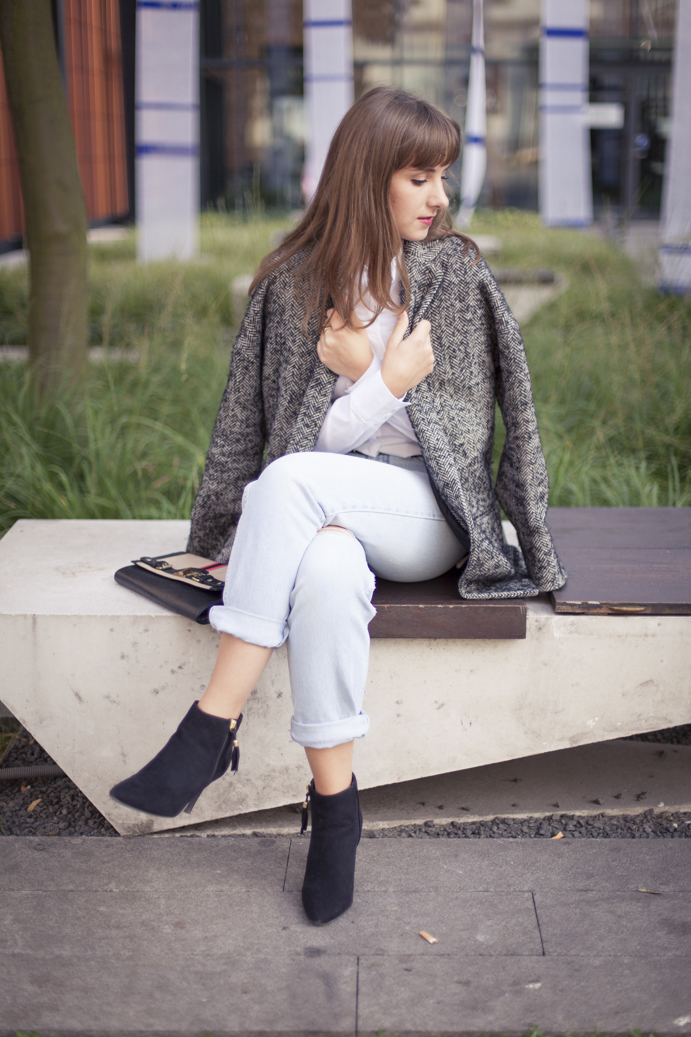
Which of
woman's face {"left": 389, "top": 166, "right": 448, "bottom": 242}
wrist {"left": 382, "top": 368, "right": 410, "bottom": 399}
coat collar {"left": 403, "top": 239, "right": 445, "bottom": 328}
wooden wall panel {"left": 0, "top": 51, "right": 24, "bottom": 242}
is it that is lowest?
wrist {"left": 382, "top": 368, "right": 410, "bottom": 399}

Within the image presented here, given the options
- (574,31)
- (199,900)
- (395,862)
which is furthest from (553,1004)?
(574,31)

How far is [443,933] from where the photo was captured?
1.58 metres

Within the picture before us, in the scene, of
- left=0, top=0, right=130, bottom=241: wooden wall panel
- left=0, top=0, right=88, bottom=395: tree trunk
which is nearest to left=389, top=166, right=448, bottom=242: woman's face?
left=0, top=0, right=88, bottom=395: tree trunk

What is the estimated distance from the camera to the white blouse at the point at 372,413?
175 centimetres

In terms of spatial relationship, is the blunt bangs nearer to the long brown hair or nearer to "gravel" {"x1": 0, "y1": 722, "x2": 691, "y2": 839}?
the long brown hair

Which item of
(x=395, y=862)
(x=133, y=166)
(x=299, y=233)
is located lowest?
(x=395, y=862)

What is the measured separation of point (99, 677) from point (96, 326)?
3.67m

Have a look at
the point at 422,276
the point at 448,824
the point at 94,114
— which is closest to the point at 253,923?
the point at 448,824

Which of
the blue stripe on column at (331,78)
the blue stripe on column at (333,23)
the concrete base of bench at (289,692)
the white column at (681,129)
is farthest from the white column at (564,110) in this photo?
the concrete base of bench at (289,692)

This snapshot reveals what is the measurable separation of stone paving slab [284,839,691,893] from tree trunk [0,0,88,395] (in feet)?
7.00

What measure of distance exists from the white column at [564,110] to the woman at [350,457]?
5255 millimetres

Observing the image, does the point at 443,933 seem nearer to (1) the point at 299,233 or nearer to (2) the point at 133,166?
(1) the point at 299,233

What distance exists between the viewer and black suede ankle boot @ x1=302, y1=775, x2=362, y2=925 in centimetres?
160

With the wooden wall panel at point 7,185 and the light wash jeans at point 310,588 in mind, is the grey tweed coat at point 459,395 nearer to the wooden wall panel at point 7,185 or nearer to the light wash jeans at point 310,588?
the light wash jeans at point 310,588
